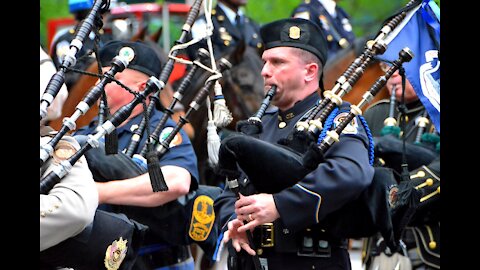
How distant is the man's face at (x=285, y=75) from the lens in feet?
19.8

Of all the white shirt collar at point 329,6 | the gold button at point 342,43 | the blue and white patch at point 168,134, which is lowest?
the blue and white patch at point 168,134

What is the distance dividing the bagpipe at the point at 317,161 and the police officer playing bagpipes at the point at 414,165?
2.52 ft

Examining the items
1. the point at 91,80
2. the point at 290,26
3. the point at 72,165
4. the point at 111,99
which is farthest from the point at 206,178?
the point at 72,165

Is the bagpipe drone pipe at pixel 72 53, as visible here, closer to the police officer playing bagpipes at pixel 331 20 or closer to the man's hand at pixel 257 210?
the man's hand at pixel 257 210

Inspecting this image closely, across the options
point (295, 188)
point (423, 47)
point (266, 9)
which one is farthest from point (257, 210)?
point (266, 9)

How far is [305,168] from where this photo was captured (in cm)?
557

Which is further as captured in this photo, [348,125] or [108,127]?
[348,125]

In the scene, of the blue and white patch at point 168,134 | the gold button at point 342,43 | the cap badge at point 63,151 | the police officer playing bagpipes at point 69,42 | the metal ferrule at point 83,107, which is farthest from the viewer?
the gold button at point 342,43

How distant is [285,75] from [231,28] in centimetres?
533

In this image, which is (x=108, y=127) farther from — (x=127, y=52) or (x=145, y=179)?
(x=127, y=52)

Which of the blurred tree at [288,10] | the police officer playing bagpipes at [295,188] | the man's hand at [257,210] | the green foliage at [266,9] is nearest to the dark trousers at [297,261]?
the police officer playing bagpipes at [295,188]

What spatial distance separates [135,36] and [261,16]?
9.74 meters

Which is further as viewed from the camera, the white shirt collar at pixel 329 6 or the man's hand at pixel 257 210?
the white shirt collar at pixel 329 6
